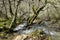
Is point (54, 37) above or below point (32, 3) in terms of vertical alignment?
below

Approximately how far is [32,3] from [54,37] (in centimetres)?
159

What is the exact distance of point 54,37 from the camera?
14.4 ft

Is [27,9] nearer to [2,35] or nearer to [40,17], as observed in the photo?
[40,17]

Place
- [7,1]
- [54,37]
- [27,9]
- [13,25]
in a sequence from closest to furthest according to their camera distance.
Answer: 1. [54,37]
2. [13,25]
3. [7,1]
4. [27,9]

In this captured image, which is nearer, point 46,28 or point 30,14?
point 46,28

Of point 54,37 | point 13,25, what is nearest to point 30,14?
point 13,25

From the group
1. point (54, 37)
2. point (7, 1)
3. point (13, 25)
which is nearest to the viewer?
point (54, 37)

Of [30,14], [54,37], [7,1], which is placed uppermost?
[7,1]

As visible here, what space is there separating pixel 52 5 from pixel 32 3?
62cm

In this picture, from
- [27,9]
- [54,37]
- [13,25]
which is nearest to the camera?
[54,37]

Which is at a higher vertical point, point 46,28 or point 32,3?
point 32,3

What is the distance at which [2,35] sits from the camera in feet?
14.5

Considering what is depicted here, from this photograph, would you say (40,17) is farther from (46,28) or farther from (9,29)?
(9,29)

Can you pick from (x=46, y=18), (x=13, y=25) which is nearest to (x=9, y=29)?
(x=13, y=25)
